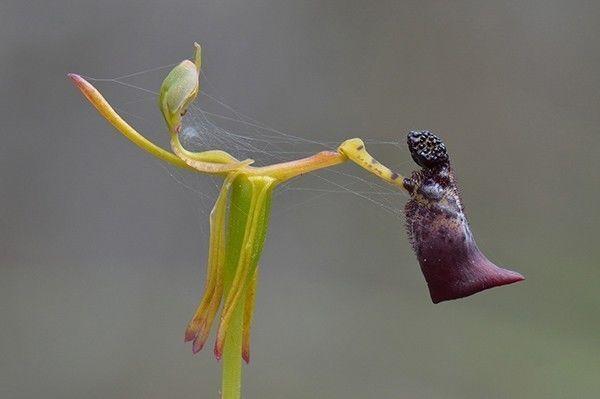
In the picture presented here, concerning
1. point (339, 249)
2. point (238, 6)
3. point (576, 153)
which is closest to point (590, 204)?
point (576, 153)

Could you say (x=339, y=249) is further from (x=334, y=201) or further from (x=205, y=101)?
(x=205, y=101)

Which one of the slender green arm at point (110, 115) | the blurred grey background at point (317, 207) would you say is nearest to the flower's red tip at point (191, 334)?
the slender green arm at point (110, 115)

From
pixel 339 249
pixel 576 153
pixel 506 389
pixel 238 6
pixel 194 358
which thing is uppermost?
pixel 238 6

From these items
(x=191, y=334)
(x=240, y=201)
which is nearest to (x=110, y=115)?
(x=240, y=201)

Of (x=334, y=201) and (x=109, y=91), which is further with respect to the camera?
(x=334, y=201)

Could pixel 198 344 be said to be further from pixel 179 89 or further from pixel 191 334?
pixel 179 89

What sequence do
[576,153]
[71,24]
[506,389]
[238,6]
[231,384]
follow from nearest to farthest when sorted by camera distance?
[231,384]
[506,389]
[71,24]
[238,6]
[576,153]
